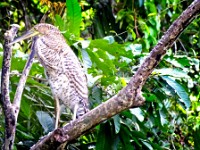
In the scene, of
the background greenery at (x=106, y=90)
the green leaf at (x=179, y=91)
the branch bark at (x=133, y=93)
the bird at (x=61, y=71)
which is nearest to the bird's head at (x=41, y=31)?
the bird at (x=61, y=71)

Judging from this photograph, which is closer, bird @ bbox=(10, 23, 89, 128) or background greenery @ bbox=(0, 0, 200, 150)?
bird @ bbox=(10, 23, 89, 128)

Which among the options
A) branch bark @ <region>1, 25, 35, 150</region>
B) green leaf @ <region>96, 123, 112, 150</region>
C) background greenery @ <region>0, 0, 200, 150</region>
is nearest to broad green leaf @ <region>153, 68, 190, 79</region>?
background greenery @ <region>0, 0, 200, 150</region>

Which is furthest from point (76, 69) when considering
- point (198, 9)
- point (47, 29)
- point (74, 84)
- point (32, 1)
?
point (32, 1)

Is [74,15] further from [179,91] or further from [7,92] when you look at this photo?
[7,92]

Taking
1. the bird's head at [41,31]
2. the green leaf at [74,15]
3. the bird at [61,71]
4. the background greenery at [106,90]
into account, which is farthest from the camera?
the green leaf at [74,15]

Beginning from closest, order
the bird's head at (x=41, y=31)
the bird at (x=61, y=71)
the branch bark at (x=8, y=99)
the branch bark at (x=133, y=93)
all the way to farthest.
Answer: the branch bark at (x=133, y=93), the branch bark at (x=8, y=99), the bird at (x=61, y=71), the bird's head at (x=41, y=31)

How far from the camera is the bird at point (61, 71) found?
274cm

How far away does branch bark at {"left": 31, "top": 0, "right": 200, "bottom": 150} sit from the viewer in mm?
2051

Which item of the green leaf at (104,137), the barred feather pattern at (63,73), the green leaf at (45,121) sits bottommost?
the green leaf at (104,137)

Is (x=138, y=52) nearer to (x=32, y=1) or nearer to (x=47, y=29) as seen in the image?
(x=47, y=29)

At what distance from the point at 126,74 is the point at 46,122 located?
0.62 meters

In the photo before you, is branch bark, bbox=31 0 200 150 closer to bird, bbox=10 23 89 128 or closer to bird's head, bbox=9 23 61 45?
bird, bbox=10 23 89 128

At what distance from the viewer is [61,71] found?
279cm

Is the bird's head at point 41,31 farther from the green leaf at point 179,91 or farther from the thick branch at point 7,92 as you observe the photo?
the green leaf at point 179,91
